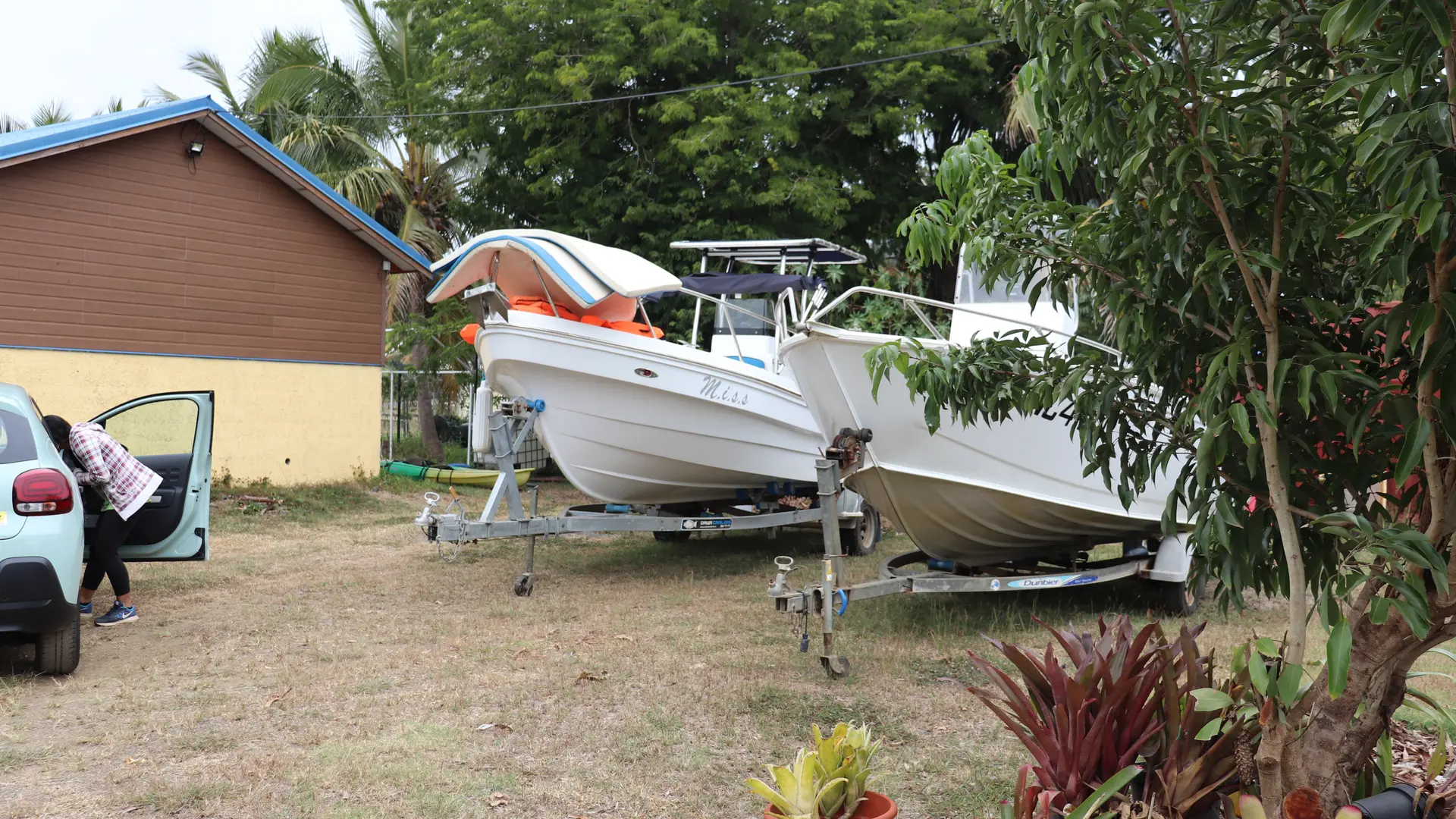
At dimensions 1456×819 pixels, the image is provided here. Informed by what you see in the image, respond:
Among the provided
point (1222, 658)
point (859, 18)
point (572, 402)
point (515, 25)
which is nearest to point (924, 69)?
point (859, 18)

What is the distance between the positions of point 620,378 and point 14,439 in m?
4.00

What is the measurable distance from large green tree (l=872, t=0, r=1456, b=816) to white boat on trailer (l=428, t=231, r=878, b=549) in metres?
4.38

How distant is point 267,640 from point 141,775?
2.47m

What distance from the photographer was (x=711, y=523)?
346 inches

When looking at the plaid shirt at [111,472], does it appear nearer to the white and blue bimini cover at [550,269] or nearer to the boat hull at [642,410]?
the white and blue bimini cover at [550,269]

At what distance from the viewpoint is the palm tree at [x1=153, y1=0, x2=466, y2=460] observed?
73.5 feet

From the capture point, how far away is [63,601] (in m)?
5.48

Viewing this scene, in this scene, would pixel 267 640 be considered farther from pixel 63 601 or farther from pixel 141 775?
pixel 141 775

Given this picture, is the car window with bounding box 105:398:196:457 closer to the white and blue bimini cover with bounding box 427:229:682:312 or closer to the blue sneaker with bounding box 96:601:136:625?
the blue sneaker with bounding box 96:601:136:625

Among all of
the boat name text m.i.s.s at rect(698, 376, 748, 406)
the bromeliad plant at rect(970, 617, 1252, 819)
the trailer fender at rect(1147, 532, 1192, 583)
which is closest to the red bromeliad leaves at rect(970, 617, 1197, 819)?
the bromeliad plant at rect(970, 617, 1252, 819)

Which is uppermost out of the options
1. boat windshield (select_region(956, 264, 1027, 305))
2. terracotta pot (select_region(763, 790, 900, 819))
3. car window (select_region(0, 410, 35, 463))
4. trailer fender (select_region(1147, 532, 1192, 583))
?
boat windshield (select_region(956, 264, 1027, 305))

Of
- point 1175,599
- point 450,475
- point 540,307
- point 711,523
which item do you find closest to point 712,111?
point 450,475

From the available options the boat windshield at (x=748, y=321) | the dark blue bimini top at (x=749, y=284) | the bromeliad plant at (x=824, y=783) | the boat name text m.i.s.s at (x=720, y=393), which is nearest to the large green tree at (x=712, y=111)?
the boat windshield at (x=748, y=321)

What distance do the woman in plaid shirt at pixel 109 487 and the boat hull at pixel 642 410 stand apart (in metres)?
2.61
